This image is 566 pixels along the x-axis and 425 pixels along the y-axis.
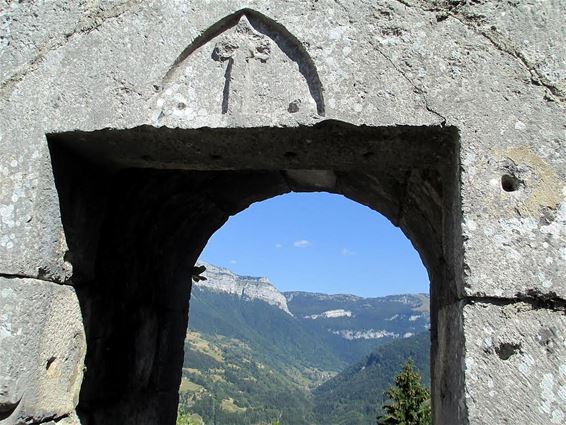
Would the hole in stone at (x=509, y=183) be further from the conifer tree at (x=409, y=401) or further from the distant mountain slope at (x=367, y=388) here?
the distant mountain slope at (x=367, y=388)

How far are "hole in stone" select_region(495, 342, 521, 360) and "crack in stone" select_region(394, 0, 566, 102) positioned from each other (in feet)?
3.39

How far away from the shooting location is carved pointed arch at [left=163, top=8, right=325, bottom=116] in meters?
2.51

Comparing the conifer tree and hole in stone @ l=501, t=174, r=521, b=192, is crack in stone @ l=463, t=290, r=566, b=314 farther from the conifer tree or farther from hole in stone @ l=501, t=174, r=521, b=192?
the conifer tree

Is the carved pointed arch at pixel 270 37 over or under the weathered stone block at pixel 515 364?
over

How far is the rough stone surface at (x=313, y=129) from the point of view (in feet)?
7.11

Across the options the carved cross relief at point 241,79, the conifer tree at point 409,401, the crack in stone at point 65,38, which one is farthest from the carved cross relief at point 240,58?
the conifer tree at point 409,401

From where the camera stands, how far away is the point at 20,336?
2.45m

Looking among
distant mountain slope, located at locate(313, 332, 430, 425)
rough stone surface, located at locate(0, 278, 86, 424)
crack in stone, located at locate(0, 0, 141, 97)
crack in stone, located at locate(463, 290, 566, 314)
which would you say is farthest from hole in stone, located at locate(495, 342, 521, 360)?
distant mountain slope, located at locate(313, 332, 430, 425)

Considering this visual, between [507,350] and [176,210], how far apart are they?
2.56 meters

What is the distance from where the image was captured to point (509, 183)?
228cm

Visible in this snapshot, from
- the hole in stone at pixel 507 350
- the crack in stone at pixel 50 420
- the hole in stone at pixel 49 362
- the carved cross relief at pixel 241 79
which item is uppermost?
the carved cross relief at pixel 241 79

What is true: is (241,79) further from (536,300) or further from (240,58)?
(536,300)

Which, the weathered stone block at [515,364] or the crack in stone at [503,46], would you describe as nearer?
the weathered stone block at [515,364]

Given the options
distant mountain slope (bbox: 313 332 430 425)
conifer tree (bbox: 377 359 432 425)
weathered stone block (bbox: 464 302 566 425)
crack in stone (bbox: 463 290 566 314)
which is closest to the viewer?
weathered stone block (bbox: 464 302 566 425)
